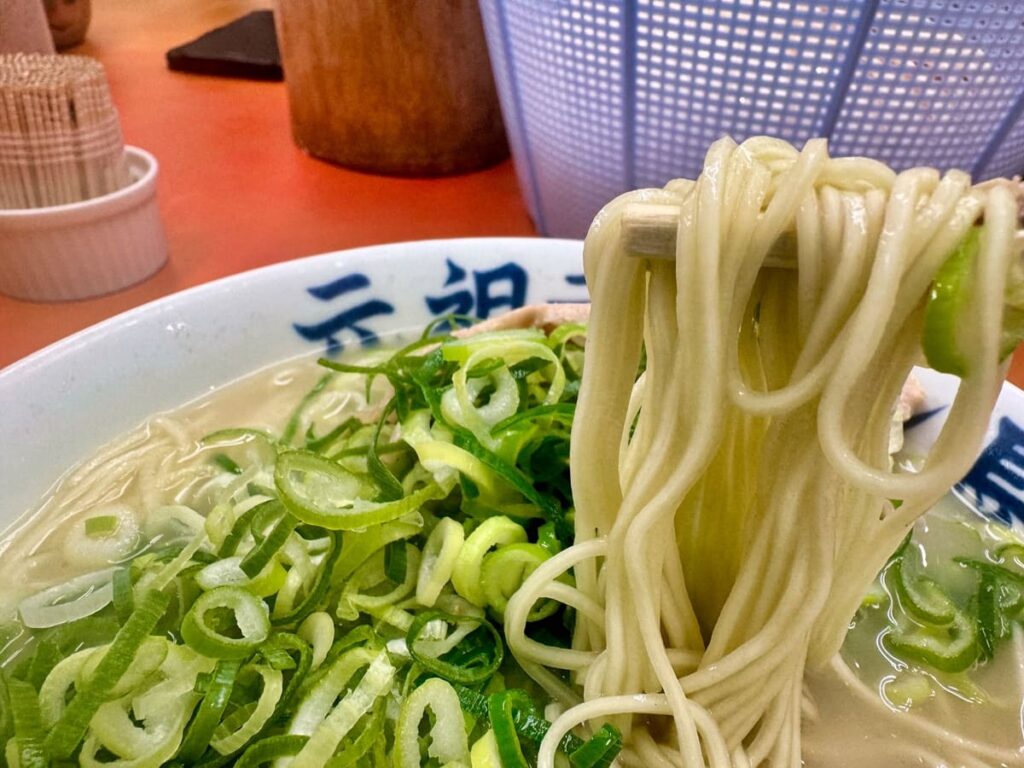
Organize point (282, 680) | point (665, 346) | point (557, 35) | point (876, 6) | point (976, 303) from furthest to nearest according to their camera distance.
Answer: point (557, 35), point (876, 6), point (282, 680), point (665, 346), point (976, 303)

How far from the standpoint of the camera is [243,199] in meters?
2.19

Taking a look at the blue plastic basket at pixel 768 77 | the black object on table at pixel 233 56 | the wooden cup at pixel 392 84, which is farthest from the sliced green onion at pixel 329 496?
the black object on table at pixel 233 56

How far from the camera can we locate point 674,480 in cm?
77

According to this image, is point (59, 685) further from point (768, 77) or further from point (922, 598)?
point (768, 77)

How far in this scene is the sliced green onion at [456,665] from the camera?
911 mm

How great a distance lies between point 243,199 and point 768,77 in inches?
57.8

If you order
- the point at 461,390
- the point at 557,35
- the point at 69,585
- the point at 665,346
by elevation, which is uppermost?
the point at 557,35

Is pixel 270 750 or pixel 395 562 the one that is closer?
pixel 270 750

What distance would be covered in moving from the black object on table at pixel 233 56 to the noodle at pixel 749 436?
8.57ft

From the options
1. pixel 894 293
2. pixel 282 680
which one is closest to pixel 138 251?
pixel 282 680

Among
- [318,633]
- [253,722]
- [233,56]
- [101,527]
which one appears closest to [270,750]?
[253,722]

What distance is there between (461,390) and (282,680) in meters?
0.45

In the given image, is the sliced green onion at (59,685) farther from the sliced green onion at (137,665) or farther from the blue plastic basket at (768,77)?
the blue plastic basket at (768,77)

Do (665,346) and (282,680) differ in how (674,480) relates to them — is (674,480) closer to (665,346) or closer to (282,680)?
(665,346)
